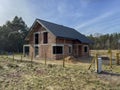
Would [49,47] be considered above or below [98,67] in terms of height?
above

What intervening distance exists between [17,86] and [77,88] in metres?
3.10

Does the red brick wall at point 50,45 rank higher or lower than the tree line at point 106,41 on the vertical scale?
lower

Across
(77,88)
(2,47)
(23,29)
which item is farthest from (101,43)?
(77,88)

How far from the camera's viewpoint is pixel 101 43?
2840 inches

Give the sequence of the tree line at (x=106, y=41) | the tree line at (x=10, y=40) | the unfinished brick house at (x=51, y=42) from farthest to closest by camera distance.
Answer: the tree line at (x=106, y=41)
the tree line at (x=10, y=40)
the unfinished brick house at (x=51, y=42)

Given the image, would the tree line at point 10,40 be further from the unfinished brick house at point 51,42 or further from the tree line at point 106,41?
the tree line at point 106,41

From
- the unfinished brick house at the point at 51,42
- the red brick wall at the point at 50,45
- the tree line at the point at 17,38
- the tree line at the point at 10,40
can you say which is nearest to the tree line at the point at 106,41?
the tree line at the point at 17,38

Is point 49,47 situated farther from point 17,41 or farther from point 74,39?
point 17,41

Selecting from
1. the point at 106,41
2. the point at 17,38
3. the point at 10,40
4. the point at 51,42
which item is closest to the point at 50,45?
the point at 51,42

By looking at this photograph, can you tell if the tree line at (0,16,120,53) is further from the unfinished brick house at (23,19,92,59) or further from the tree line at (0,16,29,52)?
the unfinished brick house at (23,19,92,59)

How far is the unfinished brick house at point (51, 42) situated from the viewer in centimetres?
2461

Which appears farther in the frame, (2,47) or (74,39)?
(2,47)

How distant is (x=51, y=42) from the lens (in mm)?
24891

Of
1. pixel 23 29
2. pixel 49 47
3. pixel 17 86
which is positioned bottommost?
pixel 17 86
